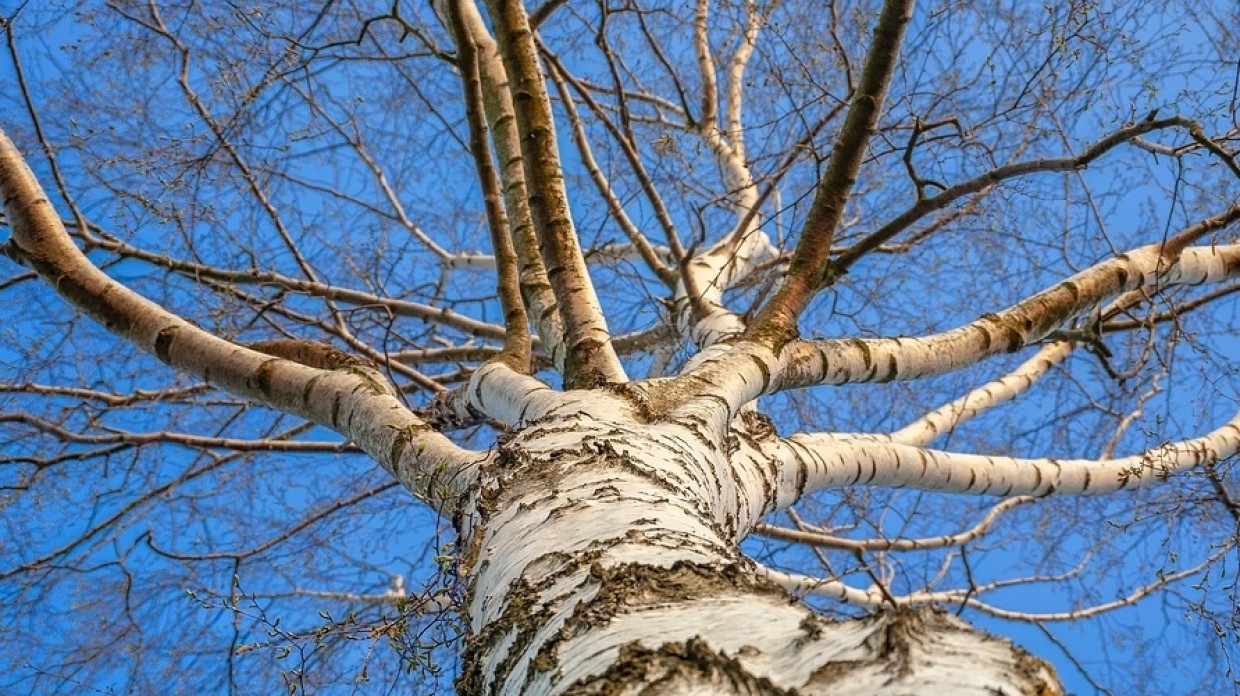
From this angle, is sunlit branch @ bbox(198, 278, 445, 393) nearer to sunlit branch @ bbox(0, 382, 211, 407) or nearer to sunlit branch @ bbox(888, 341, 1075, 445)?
sunlit branch @ bbox(0, 382, 211, 407)

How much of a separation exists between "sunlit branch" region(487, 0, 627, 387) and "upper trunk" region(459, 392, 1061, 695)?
0.53 metres

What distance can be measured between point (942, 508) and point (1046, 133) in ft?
8.42

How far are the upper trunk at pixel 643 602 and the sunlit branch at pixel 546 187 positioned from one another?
0.53 metres

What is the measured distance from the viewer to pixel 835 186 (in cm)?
238

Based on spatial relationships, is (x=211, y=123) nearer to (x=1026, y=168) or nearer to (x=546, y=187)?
(x=546, y=187)

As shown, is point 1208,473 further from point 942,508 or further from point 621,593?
point 621,593

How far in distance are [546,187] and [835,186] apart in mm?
831

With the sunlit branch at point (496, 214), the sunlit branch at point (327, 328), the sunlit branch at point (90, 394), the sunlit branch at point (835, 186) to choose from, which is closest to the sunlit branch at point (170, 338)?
the sunlit branch at point (496, 214)

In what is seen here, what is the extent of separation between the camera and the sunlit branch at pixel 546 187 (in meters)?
2.31

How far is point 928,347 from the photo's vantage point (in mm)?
2492

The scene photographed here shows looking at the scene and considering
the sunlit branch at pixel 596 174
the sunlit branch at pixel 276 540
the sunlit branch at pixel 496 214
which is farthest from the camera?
the sunlit branch at pixel 596 174

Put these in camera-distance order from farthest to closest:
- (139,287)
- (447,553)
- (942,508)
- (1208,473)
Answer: (942,508), (139,287), (1208,473), (447,553)

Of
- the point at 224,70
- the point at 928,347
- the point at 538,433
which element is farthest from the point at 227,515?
the point at 928,347

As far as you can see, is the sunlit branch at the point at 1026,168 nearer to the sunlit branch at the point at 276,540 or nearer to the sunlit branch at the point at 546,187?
the sunlit branch at the point at 546,187
